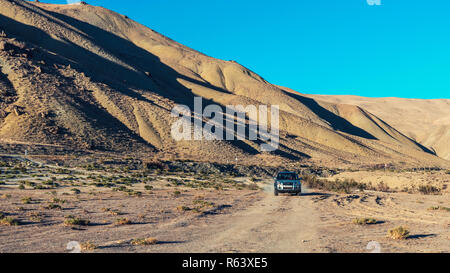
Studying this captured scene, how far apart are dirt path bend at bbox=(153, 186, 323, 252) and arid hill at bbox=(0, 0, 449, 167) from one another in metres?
44.4

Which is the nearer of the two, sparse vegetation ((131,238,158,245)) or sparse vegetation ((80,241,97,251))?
sparse vegetation ((80,241,97,251))

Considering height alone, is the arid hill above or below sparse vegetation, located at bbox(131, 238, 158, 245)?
above

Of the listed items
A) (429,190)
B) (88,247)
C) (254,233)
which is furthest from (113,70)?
(88,247)

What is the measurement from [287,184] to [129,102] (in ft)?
184

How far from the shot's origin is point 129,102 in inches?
2960

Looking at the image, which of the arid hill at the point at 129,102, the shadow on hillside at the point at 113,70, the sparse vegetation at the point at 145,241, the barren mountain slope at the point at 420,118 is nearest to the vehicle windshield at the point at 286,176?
the sparse vegetation at the point at 145,241

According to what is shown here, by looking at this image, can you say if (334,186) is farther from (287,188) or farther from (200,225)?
(200,225)

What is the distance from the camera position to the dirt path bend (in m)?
9.31

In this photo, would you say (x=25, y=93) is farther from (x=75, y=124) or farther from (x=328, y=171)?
(x=328, y=171)

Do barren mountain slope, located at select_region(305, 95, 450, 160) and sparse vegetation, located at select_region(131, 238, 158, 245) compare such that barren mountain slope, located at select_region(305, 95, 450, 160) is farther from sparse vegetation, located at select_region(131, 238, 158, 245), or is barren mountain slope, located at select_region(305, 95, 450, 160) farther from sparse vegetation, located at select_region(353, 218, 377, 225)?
sparse vegetation, located at select_region(131, 238, 158, 245)

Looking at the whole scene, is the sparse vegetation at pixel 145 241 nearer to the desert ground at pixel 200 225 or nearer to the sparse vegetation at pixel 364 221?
the desert ground at pixel 200 225

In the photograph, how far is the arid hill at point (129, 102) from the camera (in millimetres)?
60281

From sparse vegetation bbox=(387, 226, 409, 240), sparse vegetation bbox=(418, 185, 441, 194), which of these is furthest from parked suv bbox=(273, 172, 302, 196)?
sparse vegetation bbox=(387, 226, 409, 240)

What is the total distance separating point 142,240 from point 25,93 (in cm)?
6290
